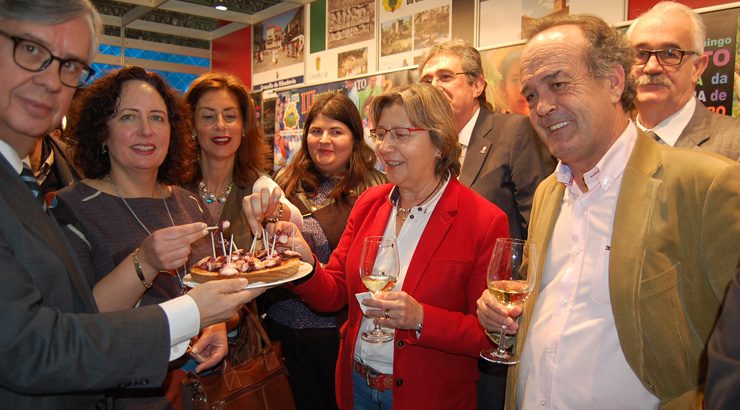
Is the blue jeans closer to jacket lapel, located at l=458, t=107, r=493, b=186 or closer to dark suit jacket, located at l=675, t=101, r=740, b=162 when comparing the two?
jacket lapel, located at l=458, t=107, r=493, b=186

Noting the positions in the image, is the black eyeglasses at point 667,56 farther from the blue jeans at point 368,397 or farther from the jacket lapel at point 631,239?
the blue jeans at point 368,397

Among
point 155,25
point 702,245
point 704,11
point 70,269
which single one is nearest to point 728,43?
point 704,11

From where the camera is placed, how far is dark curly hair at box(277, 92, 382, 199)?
3.44 metres

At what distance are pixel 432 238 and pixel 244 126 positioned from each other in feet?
6.19

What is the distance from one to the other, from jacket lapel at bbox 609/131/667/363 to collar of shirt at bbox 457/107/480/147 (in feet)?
5.10

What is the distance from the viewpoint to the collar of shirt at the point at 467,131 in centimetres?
318

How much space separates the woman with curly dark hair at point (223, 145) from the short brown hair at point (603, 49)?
2018mm

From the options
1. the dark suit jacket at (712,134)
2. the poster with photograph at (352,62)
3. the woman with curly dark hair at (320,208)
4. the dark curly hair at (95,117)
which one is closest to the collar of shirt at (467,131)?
A: the woman with curly dark hair at (320,208)

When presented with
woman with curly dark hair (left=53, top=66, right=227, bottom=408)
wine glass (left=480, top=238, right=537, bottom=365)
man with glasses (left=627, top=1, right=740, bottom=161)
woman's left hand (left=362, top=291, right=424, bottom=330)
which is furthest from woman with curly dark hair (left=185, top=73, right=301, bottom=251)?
man with glasses (left=627, top=1, right=740, bottom=161)

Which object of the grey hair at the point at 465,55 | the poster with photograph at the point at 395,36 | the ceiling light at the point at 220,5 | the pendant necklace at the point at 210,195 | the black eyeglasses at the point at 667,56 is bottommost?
the pendant necklace at the point at 210,195

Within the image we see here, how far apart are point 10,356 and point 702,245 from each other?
6.26 ft

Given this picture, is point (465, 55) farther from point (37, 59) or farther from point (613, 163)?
point (37, 59)

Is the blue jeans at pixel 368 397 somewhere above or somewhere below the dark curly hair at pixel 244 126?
below

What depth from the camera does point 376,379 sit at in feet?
7.08
